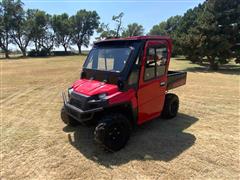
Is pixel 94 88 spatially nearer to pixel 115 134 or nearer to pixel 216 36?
pixel 115 134

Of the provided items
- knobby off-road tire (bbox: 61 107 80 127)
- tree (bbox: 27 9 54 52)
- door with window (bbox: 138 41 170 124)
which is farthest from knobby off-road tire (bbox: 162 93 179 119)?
tree (bbox: 27 9 54 52)

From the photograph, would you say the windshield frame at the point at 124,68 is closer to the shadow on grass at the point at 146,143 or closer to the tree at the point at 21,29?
the shadow on grass at the point at 146,143

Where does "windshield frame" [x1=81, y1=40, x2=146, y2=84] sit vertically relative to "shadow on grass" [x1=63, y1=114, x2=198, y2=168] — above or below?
above

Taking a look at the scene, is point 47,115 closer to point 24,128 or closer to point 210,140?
point 24,128

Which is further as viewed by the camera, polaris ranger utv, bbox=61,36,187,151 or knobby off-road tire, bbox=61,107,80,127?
knobby off-road tire, bbox=61,107,80,127

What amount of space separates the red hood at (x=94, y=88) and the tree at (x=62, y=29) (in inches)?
2212

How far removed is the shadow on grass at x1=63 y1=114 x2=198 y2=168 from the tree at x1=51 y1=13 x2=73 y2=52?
56087 millimetres

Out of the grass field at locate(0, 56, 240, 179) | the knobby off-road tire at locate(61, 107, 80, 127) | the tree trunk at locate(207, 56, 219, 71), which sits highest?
the tree trunk at locate(207, 56, 219, 71)

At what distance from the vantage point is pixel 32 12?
5503 centimetres

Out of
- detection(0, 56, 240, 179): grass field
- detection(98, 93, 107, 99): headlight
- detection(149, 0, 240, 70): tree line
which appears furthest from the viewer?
detection(149, 0, 240, 70): tree line

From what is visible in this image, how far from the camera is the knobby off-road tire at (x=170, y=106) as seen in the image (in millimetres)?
5535

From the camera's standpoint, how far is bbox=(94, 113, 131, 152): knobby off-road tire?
3.84m

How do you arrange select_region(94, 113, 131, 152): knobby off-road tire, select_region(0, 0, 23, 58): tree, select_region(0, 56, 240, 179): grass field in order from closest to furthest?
select_region(0, 56, 240, 179): grass field, select_region(94, 113, 131, 152): knobby off-road tire, select_region(0, 0, 23, 58): tree

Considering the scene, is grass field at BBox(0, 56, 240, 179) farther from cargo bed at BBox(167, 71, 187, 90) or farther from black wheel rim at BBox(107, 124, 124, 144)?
cargo bed at BBox(167, 71, 187, 90)
